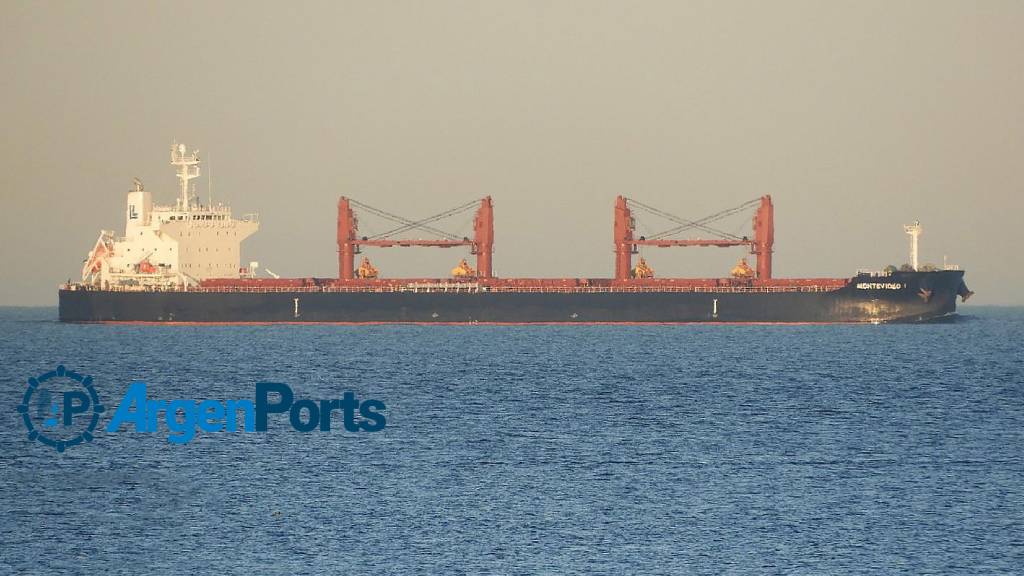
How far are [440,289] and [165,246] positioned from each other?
71.0 ft

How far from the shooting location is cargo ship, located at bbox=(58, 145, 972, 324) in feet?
292

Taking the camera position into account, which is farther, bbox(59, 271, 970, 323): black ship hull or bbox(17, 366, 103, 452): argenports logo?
bbox(59, 271, 970, 323): black ship hull

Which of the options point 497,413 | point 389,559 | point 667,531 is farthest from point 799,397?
point 389,559

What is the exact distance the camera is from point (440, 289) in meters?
94.7

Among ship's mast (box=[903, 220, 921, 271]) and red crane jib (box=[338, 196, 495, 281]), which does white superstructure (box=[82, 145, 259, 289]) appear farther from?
ship's mast (box=[903, 220, 921, 271])

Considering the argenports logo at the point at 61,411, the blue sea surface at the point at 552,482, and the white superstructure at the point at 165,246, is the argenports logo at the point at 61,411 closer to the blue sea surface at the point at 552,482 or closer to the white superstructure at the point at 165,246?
the blue sea surface at the point at 552,482

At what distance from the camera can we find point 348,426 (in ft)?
131

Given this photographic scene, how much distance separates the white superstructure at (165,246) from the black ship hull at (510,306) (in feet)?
10.2

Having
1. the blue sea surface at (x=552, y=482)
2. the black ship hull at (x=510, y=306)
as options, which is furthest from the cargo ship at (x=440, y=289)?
the blue sea surface at (x=552, y=482)

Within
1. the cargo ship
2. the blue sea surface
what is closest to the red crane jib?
the cargo ship

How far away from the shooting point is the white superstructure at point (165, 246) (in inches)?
3792

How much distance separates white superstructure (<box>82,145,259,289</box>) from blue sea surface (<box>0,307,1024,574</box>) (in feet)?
126

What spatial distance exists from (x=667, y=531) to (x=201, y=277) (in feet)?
255

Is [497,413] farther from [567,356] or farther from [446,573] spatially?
[567,356]
